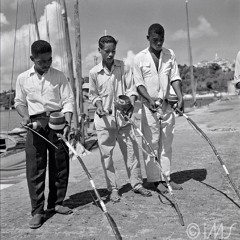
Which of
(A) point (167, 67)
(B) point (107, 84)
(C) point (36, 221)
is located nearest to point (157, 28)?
(A) point (167, 67)

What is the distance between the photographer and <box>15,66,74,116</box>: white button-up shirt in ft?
12.8

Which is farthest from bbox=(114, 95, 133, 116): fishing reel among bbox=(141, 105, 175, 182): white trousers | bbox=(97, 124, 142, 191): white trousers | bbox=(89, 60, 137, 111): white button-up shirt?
bbox=(141, 105, 175, 182): white trousers

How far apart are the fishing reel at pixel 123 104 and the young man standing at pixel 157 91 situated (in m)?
0.34

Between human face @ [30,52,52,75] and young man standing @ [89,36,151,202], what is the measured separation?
703 mm

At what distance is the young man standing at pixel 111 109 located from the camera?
4.37 meters

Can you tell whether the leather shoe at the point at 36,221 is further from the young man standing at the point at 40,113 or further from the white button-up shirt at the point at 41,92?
the white button-up shirt at the point at 41,92

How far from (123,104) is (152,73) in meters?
0.71

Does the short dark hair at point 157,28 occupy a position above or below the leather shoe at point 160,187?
above

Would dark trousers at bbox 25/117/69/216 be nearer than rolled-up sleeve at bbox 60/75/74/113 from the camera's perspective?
Yes

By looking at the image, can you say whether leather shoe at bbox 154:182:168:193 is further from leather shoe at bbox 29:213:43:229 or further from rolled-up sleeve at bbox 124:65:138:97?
leather shoe at bbox 29:213:43:229

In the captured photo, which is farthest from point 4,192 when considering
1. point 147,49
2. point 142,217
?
point 147,49

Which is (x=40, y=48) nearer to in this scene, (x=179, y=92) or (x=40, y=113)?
(x=40, y=113)

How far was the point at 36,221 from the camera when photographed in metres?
3.82

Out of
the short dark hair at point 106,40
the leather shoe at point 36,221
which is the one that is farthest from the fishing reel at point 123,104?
the leather shoe at point 36,221
